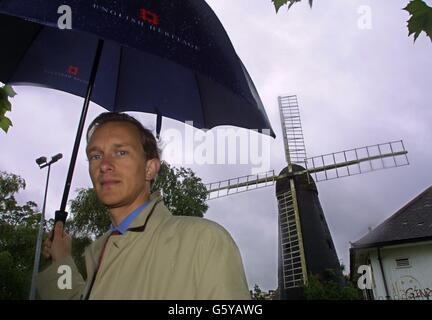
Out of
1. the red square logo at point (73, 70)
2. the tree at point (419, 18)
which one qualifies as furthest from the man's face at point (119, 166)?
the tree at point (419, 18)

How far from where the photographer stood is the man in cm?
129

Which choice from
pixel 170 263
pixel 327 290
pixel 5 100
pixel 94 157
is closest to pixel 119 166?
pixel 94 157

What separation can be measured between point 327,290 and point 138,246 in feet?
63.7

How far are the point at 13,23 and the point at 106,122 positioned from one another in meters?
1.40

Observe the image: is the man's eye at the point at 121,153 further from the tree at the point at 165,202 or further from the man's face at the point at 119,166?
the tree at the point at 165,202

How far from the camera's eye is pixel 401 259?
1669cm

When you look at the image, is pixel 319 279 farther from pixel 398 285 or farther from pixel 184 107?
pixel 184 107

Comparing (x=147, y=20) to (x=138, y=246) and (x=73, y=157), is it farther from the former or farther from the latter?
(x=73, y=157)

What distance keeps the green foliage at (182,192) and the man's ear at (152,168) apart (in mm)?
18796

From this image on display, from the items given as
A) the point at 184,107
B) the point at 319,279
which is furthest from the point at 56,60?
the point at 319,279

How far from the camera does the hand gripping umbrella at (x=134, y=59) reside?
4.72 feet
